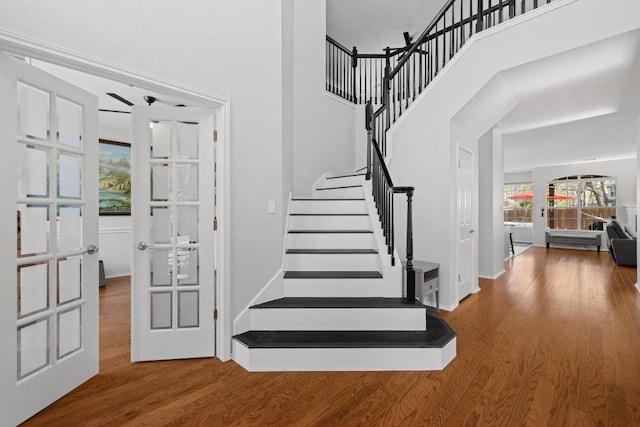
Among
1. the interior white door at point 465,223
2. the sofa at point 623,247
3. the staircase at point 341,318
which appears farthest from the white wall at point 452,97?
the sofa at point 623,247

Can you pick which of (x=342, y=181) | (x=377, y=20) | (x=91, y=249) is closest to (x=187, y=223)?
(x=91, y=249)

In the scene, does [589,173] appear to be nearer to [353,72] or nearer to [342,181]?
[353,72]

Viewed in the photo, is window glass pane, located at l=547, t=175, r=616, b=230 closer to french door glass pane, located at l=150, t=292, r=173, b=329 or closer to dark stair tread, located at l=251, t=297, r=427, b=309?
dark stair tread, located at l=251, t=297, r=427, b=309

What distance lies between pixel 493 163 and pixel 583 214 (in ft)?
23.1

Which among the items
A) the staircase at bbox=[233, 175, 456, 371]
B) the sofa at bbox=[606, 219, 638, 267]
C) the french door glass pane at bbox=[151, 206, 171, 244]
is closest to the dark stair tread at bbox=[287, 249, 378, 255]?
the staircase at bbox=[233, 175, 456, 371]

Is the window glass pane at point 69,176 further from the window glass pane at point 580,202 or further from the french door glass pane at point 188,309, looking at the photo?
the window glass pane at point 580,202

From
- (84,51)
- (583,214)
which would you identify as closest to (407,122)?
(84,51)

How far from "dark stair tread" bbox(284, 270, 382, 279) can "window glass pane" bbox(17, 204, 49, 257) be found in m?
1.83

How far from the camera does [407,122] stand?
4.23 metres

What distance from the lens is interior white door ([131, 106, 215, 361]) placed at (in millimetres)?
2568

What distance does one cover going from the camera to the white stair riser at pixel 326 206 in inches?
154

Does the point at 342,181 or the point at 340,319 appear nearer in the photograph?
the point at 340,319

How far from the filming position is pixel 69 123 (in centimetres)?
220

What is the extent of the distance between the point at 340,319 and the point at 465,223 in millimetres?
2670
